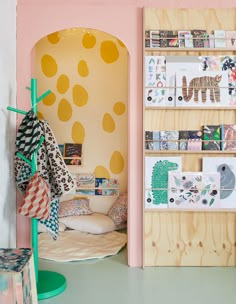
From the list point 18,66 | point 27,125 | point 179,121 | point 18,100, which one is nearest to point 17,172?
point 27,125

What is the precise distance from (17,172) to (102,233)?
64.0 inches

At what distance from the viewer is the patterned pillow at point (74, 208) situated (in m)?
4.47

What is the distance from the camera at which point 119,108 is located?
476 centimetres

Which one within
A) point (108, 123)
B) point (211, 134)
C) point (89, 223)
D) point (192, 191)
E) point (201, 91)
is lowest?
point (89, 223)

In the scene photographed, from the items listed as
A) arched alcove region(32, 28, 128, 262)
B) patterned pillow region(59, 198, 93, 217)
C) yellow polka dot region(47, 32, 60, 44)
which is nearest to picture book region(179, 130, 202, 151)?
arched alcove region(32, 28, 128, 262)

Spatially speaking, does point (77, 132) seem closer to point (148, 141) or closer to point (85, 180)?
point (85, 180)

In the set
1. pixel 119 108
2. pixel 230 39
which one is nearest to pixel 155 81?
pixel 230 39

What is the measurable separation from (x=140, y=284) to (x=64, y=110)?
247cm

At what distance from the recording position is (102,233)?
14.1 ft

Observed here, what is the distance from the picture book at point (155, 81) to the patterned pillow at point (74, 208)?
5.78ft

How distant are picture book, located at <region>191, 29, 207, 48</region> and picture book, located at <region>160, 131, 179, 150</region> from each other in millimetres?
725

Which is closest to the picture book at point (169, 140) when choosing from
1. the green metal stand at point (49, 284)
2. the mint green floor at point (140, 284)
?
the mint green floor at point (140, 284)

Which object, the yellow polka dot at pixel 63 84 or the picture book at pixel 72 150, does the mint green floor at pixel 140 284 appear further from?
the yellow polka dot at pixel 63 84

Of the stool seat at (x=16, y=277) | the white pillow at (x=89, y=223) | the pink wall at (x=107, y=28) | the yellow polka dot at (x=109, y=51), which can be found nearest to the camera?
the stool seat at (x=16, y=277)
